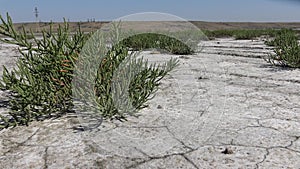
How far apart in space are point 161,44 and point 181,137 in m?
4.64

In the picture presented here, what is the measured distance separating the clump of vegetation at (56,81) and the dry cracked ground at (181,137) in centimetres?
9

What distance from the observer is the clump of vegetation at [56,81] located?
184cm

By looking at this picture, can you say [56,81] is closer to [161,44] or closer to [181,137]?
[181,137]

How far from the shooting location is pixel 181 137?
5.35 ft

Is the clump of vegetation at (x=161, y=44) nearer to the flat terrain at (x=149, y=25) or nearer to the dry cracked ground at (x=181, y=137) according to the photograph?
the flat terrain at (x=149, y=25)

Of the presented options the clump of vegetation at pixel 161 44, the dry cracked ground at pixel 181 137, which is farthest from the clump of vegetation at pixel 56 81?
the clump of vegetation at pixel 161 44

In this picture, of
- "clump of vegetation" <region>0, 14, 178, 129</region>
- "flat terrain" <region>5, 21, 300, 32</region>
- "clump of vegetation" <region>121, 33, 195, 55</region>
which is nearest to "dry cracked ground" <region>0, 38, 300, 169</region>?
"clump of vegetation" <region>0, 14, 178, 129</region>

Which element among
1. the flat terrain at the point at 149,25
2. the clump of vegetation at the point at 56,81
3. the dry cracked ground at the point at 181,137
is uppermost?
the flat terrain at the point at 149,25

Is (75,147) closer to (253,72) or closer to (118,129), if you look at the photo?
(118,129)

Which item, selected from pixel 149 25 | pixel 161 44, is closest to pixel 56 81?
pixel 149 25

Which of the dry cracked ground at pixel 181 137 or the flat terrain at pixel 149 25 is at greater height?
the flat terrain at pixel 149 25

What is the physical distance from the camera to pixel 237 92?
256 centimetres

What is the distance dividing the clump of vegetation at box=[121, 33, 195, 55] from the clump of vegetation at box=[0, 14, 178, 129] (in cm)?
284

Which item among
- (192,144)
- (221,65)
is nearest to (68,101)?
(192,144)
